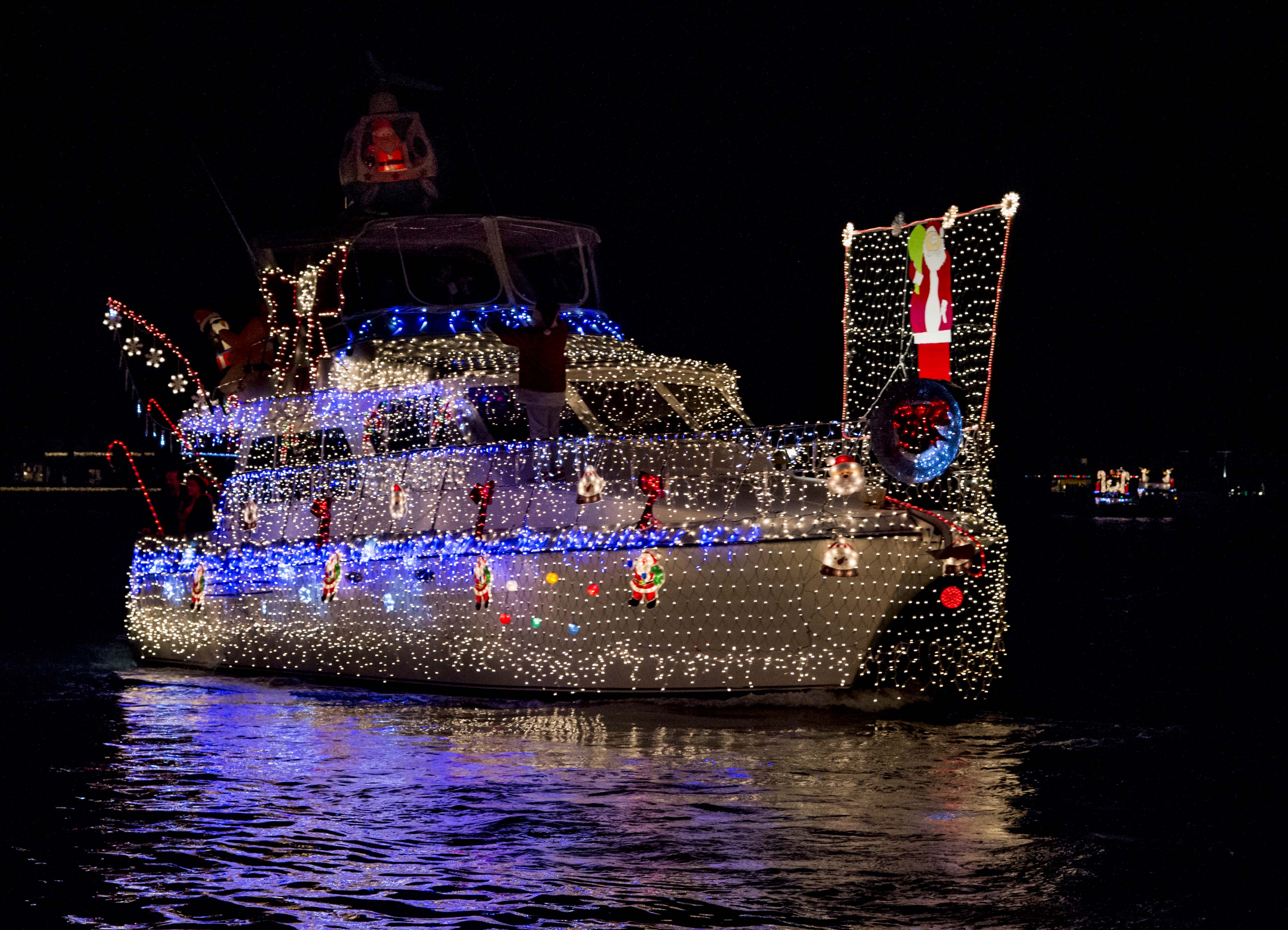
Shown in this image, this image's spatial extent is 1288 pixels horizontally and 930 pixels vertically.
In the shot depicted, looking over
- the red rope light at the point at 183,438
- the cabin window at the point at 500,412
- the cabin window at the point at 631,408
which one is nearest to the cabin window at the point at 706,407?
the cabin window at the point at 631,408

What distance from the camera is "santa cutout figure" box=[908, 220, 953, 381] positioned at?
11422 millimetres

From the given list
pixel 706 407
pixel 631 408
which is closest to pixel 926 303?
pixel 706 407

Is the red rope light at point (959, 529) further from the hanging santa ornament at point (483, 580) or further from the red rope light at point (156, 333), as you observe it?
the red rope light at point (156, 333)

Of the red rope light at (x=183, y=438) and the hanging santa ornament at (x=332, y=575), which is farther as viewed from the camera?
the red rope light at (x=183, y=438)

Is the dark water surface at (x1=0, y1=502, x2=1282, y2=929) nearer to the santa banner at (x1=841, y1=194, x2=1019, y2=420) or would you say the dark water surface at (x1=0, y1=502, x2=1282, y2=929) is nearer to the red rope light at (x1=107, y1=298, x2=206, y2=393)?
the santa banner at (x1=841, y1=194, x2=1019, y2=420)

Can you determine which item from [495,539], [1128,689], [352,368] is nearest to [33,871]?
[495,539]

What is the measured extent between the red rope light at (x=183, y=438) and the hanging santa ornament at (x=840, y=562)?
9.25m

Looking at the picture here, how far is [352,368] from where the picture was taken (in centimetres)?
1416

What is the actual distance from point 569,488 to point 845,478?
2501mm

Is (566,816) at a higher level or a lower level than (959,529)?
lower

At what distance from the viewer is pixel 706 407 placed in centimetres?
1403

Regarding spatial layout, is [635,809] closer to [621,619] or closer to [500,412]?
[621,619]

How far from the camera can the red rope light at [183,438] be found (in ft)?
56.7

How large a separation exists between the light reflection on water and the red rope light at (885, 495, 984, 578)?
1.37 m
